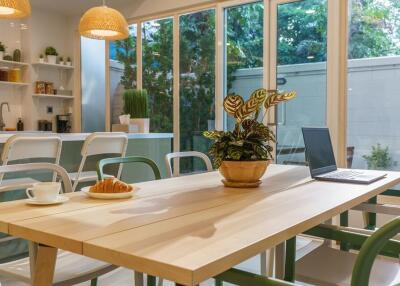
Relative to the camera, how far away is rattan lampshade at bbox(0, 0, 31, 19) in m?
2.84

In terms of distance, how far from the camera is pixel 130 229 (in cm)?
100

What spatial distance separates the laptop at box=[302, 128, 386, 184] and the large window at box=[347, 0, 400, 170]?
1.59 meters

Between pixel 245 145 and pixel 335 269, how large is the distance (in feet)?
1.86

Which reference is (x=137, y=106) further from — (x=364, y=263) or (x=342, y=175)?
(x=364, y=263)

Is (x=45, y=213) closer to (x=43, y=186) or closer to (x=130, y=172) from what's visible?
(x=43, y=186)

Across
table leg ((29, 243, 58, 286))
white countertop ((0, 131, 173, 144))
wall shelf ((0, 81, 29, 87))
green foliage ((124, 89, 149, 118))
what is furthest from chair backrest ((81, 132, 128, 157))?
wall shelf ((0, 81, 29, 87))

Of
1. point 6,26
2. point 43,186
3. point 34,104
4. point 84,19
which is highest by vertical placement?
point 6,26

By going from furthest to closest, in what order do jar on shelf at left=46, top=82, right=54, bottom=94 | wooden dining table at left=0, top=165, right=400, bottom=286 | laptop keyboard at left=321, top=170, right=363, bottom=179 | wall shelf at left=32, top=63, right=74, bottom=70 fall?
jar on shelf at left=46, top=82, right=54, bottom=94, wall shelf at left=32, top=63, right=74, bottom=70, laptop keyboard at left=321, top=170, right=363, bottom=179, wooden dining table at left=0, top=165, right=400, bottom=286

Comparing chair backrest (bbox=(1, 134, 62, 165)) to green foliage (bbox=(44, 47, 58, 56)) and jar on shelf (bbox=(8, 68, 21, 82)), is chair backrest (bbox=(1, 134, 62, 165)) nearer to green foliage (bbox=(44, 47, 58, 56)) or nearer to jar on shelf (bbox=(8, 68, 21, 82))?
jar on shelf (bbox=(8, 68, 21, 82))

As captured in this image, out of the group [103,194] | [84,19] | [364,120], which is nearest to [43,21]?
[84,19]

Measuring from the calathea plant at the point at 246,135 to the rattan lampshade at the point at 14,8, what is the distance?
200 cm

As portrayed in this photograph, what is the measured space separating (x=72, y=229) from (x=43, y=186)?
1.15ft

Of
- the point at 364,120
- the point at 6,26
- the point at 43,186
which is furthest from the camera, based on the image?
the point at 6,26

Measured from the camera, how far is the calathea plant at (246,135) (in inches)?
Answer: 64.2
